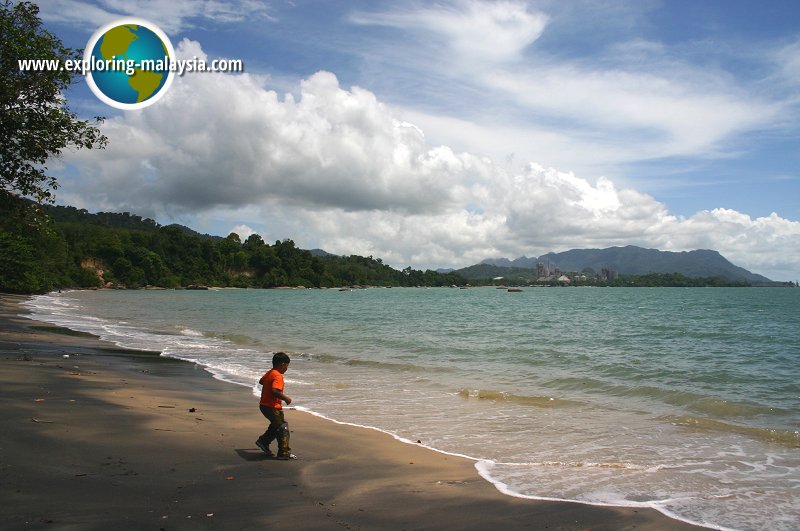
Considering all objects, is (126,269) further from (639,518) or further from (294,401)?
(639,518)

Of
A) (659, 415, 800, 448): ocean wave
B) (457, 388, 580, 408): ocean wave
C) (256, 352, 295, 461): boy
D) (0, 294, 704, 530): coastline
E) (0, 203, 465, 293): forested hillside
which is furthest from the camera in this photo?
(0, 203, 465, 293): forested hillside

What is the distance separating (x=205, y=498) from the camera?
19.5ft

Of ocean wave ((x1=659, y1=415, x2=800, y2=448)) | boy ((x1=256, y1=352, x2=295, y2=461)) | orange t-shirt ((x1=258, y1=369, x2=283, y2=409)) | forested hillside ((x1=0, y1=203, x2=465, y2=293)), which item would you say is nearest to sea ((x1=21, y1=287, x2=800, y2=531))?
ocean wave ((x1=659, y1=415, x2=800, y2=448))

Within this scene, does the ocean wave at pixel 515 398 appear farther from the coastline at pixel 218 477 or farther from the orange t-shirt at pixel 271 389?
the orange t-shirt at pixel 271 389

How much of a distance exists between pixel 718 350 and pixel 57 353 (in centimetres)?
3049

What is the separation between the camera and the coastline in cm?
548

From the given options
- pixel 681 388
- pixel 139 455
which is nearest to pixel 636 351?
pixel 681 388

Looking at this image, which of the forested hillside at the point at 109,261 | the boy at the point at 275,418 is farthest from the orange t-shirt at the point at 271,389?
the forested hillside at the point at 109,261

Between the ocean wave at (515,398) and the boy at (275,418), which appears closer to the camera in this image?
the boy at (275,418)

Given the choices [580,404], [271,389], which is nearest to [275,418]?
[271,389]

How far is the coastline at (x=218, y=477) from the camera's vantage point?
5.48 meters

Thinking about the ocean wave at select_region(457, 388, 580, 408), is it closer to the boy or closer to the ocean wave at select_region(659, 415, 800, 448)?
the ocean wave at select_region(659, 415, 800, 448)

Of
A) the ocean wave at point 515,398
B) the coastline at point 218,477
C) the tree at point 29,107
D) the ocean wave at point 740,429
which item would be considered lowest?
the ocean wave at point 515,398

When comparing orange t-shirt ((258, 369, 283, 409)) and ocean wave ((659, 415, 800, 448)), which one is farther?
ocean wave ((659, 415, 800, 448))
